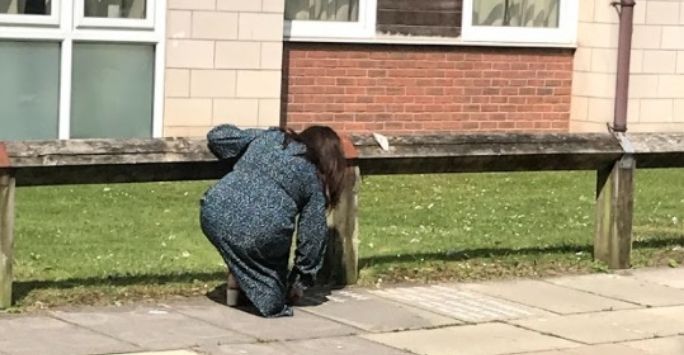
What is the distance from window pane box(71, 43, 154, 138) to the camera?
12812mm

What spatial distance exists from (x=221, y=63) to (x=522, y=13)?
385cm

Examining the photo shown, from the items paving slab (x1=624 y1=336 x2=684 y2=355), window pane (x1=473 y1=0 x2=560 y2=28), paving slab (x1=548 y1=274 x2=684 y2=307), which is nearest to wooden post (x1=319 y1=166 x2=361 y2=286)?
paving slab (x1=548 y1=274 x2=684 y2=307)

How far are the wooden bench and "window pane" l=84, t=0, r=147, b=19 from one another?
201 inches

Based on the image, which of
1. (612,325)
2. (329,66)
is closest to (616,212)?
(612,325)

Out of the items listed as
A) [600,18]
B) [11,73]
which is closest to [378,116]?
[600,18]

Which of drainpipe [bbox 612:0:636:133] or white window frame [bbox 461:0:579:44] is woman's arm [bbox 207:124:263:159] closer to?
drainpipe [bbox 612:0:636:133]

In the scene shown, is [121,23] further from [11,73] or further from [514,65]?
[514,65]

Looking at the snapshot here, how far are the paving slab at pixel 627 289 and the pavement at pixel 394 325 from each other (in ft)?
0.05

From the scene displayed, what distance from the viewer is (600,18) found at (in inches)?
597

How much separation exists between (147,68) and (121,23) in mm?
494

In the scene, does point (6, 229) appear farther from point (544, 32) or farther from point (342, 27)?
point (544, 32)

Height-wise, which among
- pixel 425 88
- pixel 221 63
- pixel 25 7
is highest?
pixel 25 7

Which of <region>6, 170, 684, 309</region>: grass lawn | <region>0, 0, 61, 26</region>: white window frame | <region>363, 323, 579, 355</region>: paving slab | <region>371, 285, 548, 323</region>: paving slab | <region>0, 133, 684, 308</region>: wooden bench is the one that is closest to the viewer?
<region>363, 323, 579, 355</region>: paving slab

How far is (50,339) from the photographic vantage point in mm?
6824
